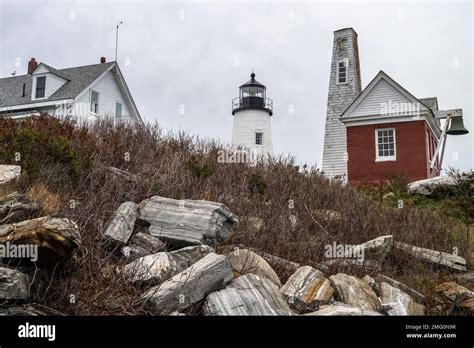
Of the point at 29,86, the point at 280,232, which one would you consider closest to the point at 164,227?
the point at 280,232

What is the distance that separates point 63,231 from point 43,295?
0.71 m

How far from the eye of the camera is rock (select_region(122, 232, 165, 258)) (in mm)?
6578

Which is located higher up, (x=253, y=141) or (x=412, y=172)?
(x=253, y=141)

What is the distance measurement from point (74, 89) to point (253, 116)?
11.0 metres

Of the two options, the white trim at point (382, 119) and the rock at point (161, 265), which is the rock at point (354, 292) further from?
the white trim at point (382, 119)

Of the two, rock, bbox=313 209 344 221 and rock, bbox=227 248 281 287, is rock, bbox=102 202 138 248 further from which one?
rock, bbox=313 209 344 221

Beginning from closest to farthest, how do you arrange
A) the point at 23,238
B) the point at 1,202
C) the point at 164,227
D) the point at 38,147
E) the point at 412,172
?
the point at 23,238 < the point at 1,202 < the point at 164,227 < the point at 38,147 < the point at 412,172

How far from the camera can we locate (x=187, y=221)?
702cm

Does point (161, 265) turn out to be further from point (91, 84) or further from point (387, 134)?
point (91, 84)

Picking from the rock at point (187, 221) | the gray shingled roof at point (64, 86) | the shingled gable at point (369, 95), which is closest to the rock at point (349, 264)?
the rock at point (187, 221)

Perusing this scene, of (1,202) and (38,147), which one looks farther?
(38,147)

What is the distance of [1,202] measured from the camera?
20.9ft

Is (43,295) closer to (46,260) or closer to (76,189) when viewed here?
(46,260)

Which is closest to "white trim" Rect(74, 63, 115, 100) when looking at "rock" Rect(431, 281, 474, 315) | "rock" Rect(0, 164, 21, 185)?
"rock" Rect(0, 164, 21, 185)
